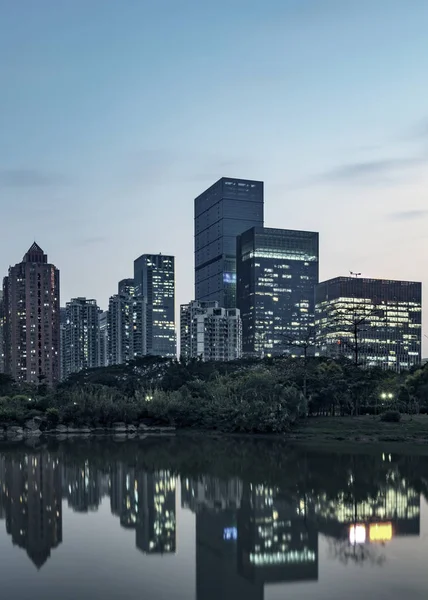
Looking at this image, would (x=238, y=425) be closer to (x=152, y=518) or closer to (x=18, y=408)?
(x=18, y=408)

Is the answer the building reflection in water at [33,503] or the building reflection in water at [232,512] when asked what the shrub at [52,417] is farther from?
the building reflection in water at [232,512]

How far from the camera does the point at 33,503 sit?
1426 inches

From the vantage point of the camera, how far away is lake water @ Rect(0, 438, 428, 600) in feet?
72.0

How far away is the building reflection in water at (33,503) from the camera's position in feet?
90.6

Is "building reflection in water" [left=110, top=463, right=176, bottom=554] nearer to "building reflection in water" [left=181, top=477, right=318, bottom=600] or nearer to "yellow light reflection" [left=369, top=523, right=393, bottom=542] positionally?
"building reflection in water" [left=181, top=477, right=318, bottom=600]

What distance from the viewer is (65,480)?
4400cm

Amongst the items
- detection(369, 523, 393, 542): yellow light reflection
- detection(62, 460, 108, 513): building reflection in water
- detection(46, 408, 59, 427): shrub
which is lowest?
detection(46, 408, 59, 427): shrub

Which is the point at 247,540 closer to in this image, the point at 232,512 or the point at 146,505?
the point at 232,512

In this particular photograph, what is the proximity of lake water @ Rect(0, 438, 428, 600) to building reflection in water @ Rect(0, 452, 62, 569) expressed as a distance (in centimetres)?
8

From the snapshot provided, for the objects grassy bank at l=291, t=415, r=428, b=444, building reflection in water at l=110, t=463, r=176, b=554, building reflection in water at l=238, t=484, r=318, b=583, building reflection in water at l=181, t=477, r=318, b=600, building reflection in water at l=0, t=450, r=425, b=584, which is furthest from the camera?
grassy bank at l=291, t=415, r=428, b=444

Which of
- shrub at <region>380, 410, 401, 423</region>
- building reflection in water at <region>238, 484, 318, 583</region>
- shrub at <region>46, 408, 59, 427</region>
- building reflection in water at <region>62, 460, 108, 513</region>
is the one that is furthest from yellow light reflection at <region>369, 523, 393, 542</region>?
shrub at <region>46, 408, 59, 427</region>

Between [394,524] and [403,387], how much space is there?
5177 cm

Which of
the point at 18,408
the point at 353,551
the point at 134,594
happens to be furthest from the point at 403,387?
the point at 134,594

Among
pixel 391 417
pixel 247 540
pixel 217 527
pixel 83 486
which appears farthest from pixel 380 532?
pixel 391 417
